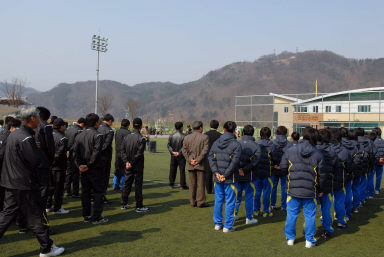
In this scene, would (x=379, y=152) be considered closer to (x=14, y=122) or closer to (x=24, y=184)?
(x=24, y=184)

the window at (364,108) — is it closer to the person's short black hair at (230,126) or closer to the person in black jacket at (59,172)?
the person's short black hair at (230,126)

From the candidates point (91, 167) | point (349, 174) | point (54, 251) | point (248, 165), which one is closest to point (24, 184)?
point (54, 251)

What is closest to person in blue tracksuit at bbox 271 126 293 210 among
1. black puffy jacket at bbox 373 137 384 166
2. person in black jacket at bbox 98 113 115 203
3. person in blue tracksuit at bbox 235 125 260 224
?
person in blue tracksuit at bbox 235 125 260 224

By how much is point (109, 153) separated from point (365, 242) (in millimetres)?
5352

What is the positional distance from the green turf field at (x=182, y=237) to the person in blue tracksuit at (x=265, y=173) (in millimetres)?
281

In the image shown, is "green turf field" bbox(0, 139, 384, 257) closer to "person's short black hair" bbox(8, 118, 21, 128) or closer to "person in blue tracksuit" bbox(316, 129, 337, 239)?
"person in blue tracksuit" bbox(316, 129, 337, 239)

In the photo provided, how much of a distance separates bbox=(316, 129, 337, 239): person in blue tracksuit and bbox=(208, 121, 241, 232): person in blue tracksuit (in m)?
1.37

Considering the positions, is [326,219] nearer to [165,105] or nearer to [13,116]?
[13,116]

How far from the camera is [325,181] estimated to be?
5039 mm

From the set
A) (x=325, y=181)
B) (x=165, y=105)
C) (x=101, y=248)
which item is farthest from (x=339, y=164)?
(x=165, y=105)

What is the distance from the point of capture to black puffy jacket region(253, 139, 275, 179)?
21.4ft

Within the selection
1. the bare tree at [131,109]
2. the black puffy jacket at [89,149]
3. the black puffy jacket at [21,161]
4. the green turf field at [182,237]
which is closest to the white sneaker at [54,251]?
the green turf field at [182,237]

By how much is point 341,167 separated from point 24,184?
4.99 meters

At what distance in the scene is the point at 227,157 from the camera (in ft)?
18.5
